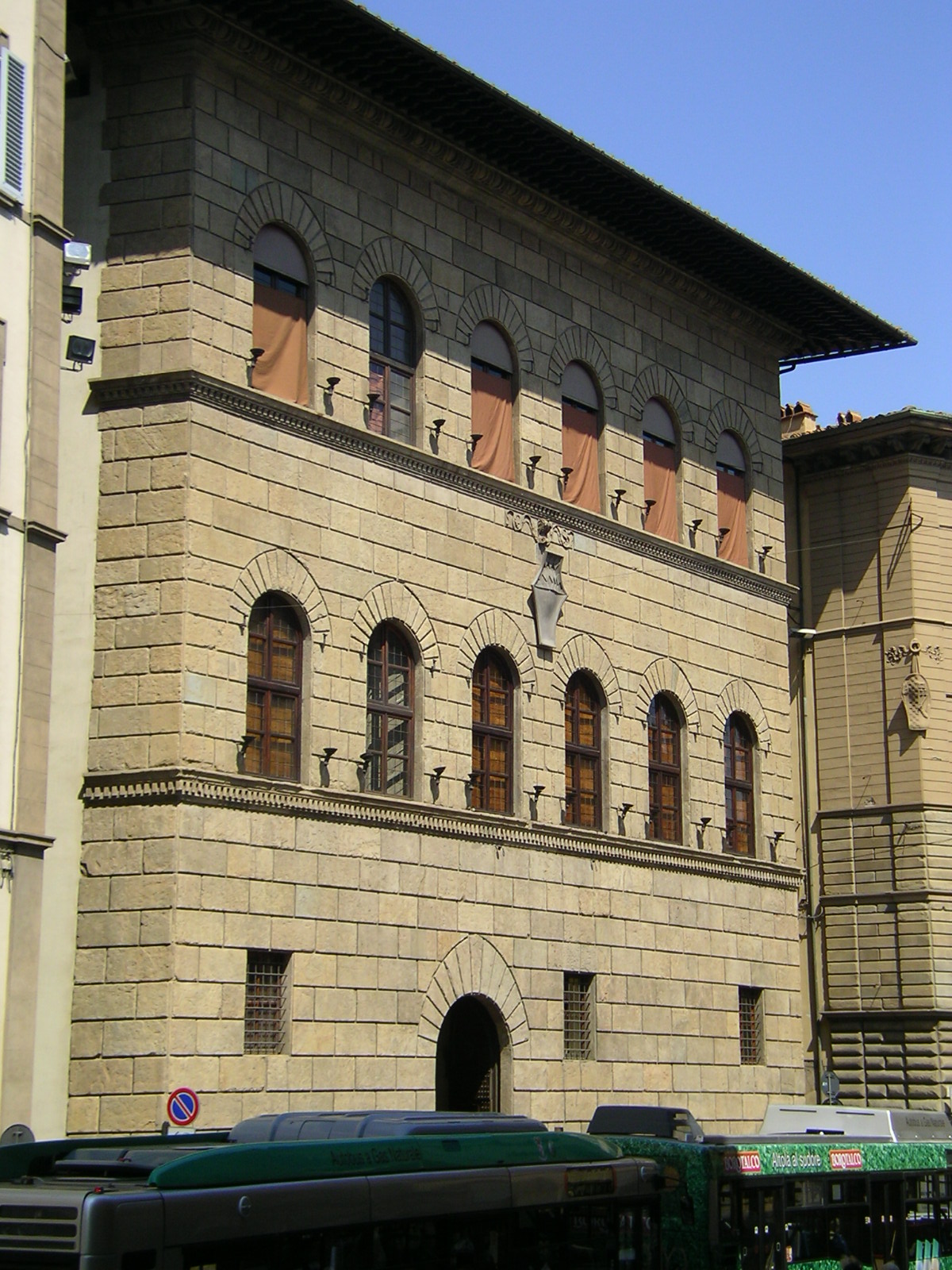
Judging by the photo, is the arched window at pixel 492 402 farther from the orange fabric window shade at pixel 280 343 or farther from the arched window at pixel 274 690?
the arched window at pixel 274 690

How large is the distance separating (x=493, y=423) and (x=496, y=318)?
1566mm

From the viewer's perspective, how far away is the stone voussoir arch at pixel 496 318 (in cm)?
2758

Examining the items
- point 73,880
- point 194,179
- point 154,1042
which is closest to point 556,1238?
point 154,1042

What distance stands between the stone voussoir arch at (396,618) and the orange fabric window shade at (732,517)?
8.33 m

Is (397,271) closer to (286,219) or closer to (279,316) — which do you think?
(286,219)

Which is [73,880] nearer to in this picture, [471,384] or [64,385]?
[64,385]

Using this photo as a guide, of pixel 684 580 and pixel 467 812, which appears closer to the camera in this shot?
pixel 467 812

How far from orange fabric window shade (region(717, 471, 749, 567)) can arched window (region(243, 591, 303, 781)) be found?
428 inches

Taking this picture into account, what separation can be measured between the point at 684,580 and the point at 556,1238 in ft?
60.8

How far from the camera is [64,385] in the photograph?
76.8ft

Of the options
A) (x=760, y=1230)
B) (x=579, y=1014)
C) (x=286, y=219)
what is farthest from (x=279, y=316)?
(x=760, y=1230)

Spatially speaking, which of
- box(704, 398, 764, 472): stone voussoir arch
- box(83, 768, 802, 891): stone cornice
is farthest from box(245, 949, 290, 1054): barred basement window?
box(704, 398, 764, 472): stone voussoir arch

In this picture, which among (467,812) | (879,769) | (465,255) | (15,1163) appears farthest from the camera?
(879,769)

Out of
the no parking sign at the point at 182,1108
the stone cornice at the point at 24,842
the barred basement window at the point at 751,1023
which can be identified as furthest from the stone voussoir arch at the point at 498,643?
the no parking sign at the point at 182,1108
